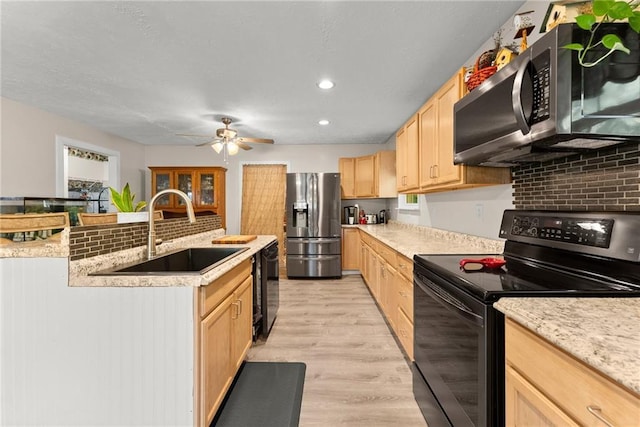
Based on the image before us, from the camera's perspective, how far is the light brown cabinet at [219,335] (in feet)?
4.54

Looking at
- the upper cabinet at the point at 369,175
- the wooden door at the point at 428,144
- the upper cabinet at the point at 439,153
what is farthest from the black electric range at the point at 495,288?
the upper cabinet at the point at 369,175

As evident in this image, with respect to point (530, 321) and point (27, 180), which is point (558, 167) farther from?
point (27, 180)

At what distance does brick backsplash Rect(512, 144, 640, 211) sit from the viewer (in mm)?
1178

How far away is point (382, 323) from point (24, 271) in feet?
8.72

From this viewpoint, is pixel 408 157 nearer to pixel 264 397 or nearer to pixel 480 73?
pixel 480 73

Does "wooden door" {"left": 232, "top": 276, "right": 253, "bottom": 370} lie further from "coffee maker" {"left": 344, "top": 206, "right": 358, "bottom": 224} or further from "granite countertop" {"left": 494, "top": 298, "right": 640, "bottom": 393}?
"coffee maker" {"left": 344, "top": 206, "right": 358, "bottom": 224}

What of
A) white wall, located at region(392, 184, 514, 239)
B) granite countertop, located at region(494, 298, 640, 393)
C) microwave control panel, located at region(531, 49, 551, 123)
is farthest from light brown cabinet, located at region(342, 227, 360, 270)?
granite countertop, located at region(494, 298, 640, 393)

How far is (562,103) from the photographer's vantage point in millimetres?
1048

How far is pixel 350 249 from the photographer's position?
16.8 feet

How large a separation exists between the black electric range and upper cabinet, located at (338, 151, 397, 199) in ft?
10.8

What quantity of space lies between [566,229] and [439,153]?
3.70 ft

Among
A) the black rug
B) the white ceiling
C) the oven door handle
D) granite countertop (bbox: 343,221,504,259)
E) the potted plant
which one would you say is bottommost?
the black rug

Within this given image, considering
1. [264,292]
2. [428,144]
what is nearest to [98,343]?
[264,292]

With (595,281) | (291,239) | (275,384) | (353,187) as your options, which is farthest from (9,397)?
(353,187)
